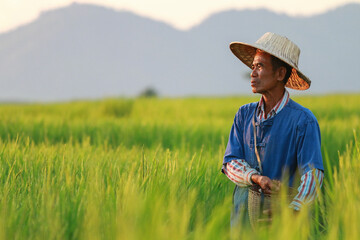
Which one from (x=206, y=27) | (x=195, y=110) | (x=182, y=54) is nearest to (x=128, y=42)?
(x=182, y=54)

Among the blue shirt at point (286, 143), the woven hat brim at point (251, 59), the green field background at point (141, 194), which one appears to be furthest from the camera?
the woven hat brim at point (251, 59)

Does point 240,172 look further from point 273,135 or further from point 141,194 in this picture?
point 141,194

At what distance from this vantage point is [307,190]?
1.96 m

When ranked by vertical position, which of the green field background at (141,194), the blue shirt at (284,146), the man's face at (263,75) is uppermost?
the man's face at (263,75)

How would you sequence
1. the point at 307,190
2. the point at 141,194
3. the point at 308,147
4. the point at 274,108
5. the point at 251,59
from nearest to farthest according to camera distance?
the point at 141,194 < the point at 307,190 < the point at 308,147 < the point at 274,108 < the point at 251,59

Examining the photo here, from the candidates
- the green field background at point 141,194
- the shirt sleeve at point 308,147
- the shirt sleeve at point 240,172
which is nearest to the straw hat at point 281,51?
the shirt sleeve at point 308,147

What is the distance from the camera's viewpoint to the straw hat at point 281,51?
6.82 ft

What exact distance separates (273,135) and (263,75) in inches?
12.4

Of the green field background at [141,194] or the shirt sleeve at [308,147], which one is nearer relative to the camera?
the green field background at [141,194]

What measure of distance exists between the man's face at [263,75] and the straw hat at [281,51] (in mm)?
77

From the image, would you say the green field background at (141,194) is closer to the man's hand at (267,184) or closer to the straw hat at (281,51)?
the man's hand at (267,184)

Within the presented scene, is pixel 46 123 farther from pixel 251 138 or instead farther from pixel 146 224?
pixel 146 224

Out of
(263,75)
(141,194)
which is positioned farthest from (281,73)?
(141,194)

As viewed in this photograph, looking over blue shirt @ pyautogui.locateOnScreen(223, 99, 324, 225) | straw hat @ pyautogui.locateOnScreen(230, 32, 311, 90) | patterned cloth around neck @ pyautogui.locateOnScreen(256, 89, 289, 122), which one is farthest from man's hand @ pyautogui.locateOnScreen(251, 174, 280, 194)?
straw hat @ pyautogui.locateOnScreen(230, 32, 311, 90)
